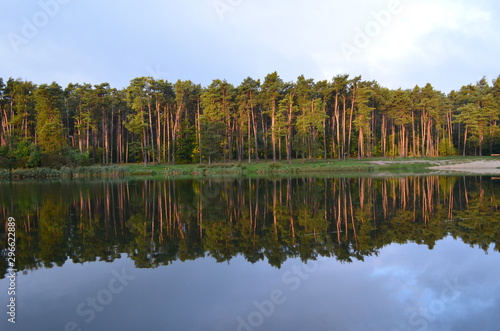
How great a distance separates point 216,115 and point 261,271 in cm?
4592

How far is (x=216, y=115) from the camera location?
5147 centimetres

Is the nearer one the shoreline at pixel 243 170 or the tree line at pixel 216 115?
the shoreline at pixel 243 170

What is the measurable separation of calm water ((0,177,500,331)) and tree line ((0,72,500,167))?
1500 inches

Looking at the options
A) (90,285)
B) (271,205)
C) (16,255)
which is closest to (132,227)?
(16,255)

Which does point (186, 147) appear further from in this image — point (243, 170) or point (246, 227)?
point (246, 227)

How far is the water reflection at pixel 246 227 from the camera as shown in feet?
27.0

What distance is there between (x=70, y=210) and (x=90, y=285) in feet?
32.7

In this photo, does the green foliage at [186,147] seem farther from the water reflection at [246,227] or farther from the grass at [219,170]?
the water reflection at [246,227]

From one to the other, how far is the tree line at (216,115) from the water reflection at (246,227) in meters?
34.2

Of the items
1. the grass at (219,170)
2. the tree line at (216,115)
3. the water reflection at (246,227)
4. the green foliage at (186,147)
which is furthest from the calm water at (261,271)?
the green foliage at (186,147)

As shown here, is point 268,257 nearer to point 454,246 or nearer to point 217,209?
point 454,246

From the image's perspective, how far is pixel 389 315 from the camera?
506cm

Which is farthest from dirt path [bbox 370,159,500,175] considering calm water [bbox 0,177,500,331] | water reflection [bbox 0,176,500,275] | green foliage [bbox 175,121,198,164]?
calm water [bbox 0,177,500,331]

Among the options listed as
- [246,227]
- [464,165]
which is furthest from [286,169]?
[246,227]
